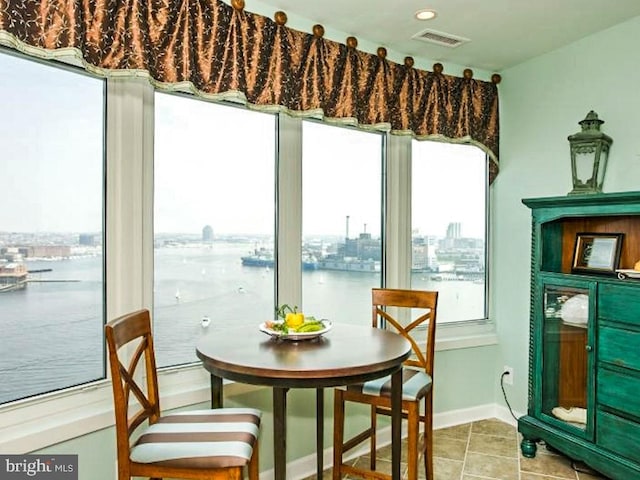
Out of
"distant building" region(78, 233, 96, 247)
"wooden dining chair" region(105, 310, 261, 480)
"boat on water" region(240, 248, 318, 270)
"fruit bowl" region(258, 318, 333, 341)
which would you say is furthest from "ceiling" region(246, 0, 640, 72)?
"wooden dining chair" region(105, 310, 261, 480)

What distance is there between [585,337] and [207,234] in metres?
2.18

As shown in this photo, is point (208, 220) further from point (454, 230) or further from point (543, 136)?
point (543, 136)

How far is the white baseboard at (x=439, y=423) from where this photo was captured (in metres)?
2.81

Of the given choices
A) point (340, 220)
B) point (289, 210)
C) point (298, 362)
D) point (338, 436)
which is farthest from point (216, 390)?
point (340, 220)

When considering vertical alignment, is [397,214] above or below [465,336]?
above

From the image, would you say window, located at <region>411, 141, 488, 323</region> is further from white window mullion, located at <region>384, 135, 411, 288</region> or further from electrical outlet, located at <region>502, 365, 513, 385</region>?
electrical outlet, located at <region>502, 365, 513, 385</region>

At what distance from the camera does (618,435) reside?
2.50 m

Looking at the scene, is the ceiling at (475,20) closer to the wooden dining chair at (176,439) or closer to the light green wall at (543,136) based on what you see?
the light green wall at (543,136)

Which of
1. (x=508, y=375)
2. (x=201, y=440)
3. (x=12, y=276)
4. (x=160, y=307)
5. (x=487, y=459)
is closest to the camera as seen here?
(x=201, y=440)

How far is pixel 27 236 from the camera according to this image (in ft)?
6.74

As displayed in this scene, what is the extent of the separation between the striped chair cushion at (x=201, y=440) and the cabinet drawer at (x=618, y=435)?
6.08ft

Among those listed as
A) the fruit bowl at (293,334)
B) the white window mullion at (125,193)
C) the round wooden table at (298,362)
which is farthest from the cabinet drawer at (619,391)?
the white window mullion at (125,193)

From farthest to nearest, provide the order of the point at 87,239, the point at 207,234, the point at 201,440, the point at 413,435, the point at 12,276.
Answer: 1. the point at 207,234
2. the point at 413,435
3. the point at 87,239
4. the point at 12,276
5. the point at 201,440

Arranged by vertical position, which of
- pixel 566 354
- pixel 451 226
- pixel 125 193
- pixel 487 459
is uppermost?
pixel 125 193
